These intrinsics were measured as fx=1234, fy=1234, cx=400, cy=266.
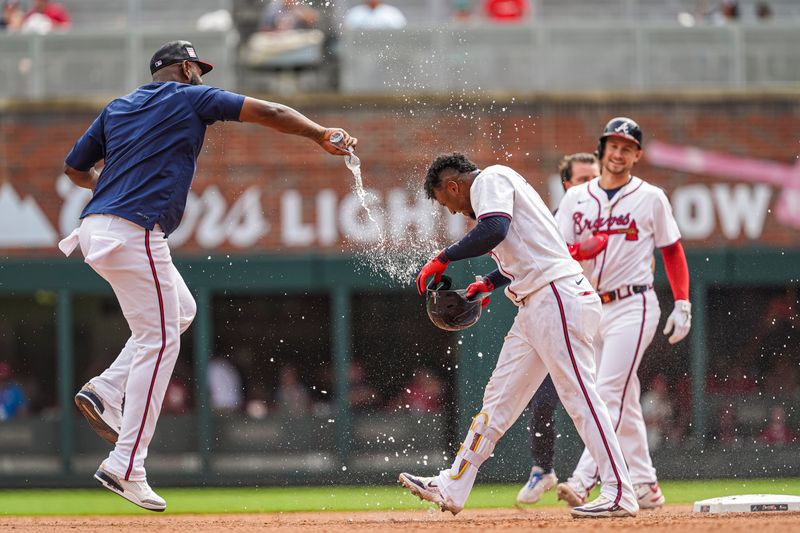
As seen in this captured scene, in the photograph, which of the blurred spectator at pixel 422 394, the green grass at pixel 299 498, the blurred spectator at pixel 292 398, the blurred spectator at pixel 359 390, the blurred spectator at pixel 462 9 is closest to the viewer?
the green grass at pixel 299 498

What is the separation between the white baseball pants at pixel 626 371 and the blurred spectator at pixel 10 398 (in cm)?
763

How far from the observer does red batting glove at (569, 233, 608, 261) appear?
6.99m

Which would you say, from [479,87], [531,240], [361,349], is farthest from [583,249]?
[479,87]

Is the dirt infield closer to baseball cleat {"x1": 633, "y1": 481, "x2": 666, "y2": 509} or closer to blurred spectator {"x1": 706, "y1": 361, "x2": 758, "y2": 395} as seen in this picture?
baseball cleat {"x1": 633, "y1": 481, "x2": 666, "y2": 509}

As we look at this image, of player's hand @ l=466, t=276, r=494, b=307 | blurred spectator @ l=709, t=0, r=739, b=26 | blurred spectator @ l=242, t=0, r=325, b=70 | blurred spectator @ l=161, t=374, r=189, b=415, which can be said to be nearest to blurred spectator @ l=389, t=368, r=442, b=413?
blurred spectator @ l=161, t=374, r=189, b=415

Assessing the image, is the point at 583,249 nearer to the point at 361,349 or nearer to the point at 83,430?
the point at 361,349

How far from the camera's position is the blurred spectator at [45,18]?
14.2m

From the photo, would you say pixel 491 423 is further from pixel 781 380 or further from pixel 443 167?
pixel 781 380

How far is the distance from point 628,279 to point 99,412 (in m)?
3.01

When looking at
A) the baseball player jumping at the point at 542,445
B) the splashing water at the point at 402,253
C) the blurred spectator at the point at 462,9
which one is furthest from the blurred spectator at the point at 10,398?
the baseball player jumping at the point at 542,445

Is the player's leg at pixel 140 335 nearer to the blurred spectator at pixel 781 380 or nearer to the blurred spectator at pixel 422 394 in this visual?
the blurred spectator at pixel 422 394

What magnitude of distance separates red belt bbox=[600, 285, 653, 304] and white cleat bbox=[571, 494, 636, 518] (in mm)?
Answer: 1375

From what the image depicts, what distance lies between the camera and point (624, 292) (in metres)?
7.02

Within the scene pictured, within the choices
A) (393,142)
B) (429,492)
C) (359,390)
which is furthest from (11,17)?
(429,492)
